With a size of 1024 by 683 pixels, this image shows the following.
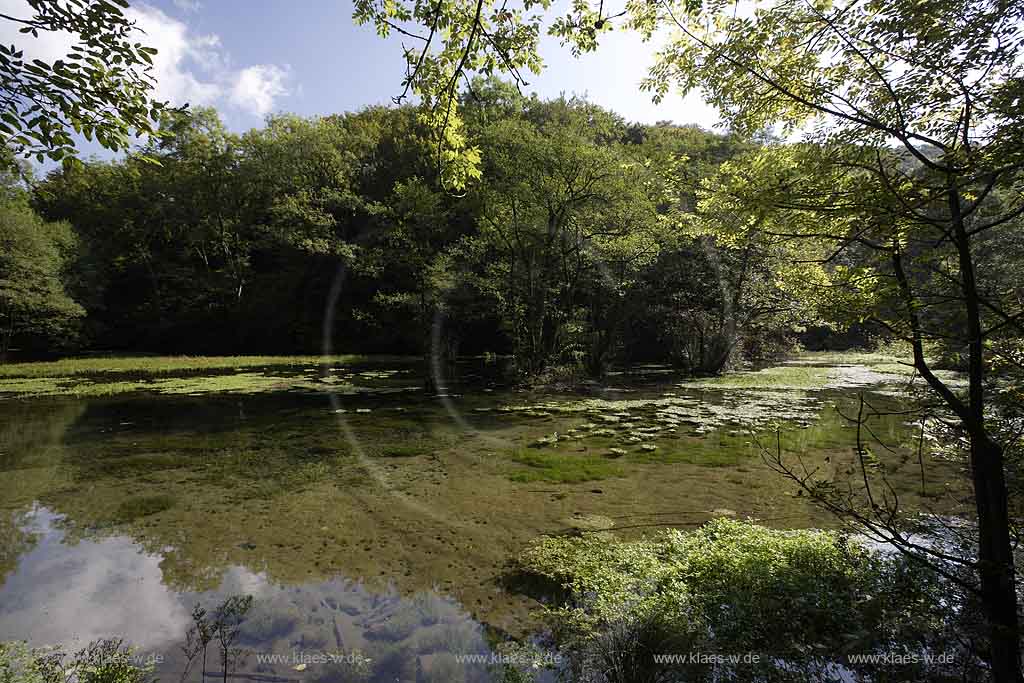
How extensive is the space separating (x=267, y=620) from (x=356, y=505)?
2380 millimetres

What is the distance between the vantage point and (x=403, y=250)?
20.2 metres

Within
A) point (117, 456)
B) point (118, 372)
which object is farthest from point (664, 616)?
point (118, 372)

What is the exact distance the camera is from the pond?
3.49 meters

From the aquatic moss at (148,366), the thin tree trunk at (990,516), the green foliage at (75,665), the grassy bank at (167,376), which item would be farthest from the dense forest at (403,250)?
the grassy bank at (167,376)

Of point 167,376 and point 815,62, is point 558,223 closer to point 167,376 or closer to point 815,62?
point 815,62

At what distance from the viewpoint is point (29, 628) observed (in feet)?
11.4

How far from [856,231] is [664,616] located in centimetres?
253

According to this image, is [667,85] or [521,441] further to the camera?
[521,441]

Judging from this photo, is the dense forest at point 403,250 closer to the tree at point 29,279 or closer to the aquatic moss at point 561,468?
the tree at point 29,279

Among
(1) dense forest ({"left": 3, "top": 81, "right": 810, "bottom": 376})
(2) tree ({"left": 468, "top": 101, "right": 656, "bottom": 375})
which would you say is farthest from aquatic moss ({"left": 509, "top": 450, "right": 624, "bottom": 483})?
(2) tree ({"left": 468, "top": 101, "right": 656, "bottom": 375})

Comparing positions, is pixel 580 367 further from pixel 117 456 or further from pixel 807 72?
pixel 807 72

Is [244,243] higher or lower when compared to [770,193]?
higher

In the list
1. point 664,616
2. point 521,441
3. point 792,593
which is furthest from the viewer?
point 521,441

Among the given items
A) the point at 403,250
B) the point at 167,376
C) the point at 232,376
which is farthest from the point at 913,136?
the point at 167,376
